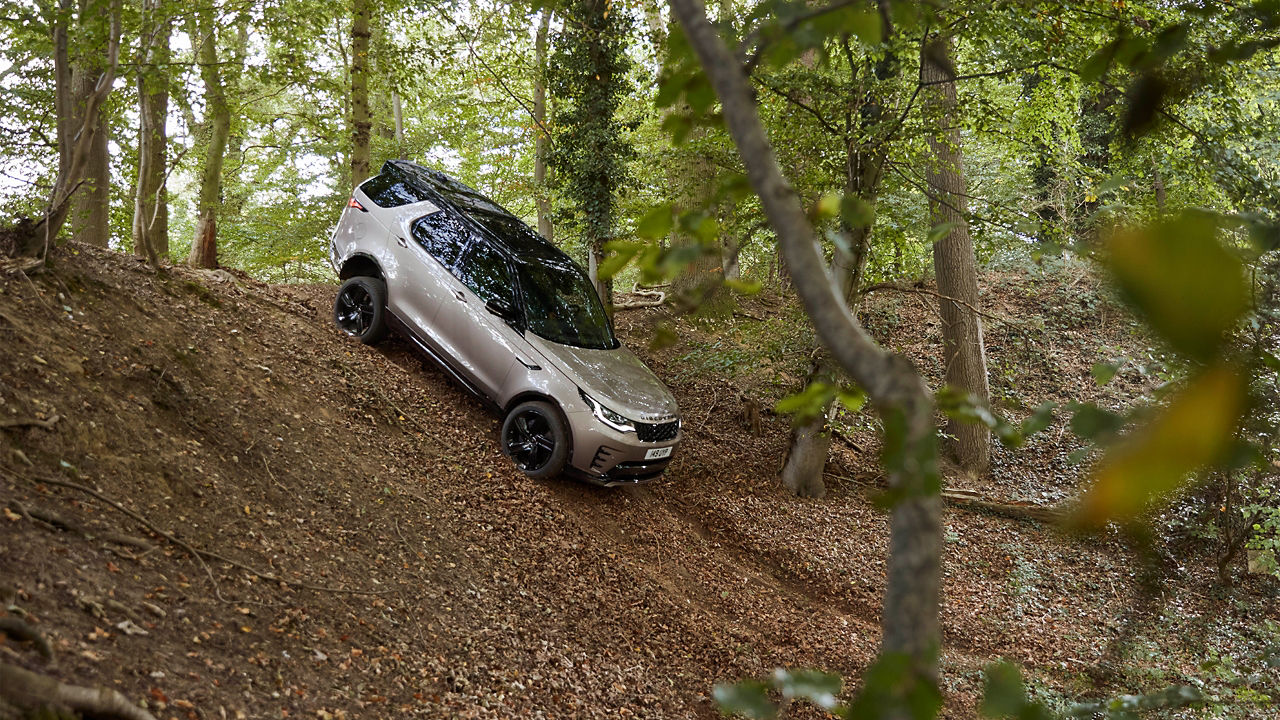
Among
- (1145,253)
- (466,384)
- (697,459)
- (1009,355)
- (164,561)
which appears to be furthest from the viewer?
(1009,355)

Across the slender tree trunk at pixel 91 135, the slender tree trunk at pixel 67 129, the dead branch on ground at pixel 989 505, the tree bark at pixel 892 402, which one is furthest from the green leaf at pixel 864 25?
the dead branch on ground at pixel 989 505

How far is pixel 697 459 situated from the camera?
33.2 ft

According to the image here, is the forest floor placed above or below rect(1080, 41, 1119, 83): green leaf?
below

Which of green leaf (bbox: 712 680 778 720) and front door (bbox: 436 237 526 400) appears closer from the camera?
green leaf (bbox: 712 680 778 720)

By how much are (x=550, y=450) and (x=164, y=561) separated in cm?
391

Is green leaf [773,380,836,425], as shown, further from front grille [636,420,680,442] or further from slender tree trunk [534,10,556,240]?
slender tree trunk [534,10,556,240]

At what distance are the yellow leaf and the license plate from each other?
694 centimetres

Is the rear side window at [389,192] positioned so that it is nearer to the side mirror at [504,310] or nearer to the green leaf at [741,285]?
the side mirror at [504,310]

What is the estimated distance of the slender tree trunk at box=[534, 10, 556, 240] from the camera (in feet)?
39.2

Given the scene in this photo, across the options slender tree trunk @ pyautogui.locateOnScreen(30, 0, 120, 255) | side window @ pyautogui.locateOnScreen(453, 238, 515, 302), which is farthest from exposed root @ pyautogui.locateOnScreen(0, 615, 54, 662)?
side window @ pyautogui.locateOnScreen(453, 238, 515, 302)

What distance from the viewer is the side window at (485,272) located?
805 cm

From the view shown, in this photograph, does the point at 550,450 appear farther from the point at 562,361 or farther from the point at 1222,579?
the point at 1222,579

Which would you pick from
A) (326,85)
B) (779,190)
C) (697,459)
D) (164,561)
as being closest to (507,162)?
(326,85)

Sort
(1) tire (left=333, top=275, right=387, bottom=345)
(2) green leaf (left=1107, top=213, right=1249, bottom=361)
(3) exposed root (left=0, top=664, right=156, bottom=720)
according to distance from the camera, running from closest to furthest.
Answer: (2) green leaf (left=1107, top=213, right=1249, bottom=361) < (3) exposed root (left=0, top=664, right=156, bottom=720) < (1) tire (left=333, top=275, right=387, bottom=345)
